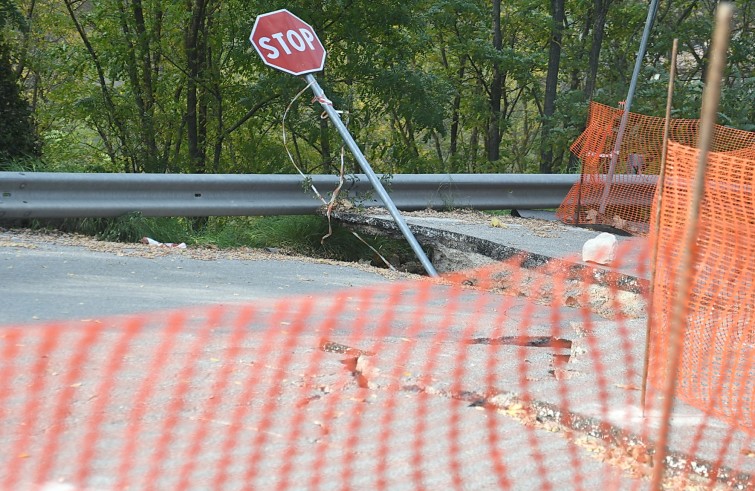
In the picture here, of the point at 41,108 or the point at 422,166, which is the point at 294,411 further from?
the point at 41,108

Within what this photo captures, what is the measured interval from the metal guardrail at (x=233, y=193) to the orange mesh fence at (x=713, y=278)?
13.4 feet

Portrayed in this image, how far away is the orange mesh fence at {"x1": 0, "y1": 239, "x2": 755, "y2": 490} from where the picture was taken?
2863mm

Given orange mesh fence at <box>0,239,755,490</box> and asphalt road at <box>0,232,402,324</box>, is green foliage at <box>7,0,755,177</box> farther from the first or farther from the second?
orange mesh fence at <box>0,239,755,490</box>

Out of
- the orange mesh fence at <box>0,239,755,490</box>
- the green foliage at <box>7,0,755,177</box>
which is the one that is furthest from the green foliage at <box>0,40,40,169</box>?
the orange mesh fence at <box>0,239,755,490</box>

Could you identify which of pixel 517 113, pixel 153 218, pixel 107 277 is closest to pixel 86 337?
pixel 107 277

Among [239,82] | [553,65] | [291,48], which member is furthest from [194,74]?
[553,65]

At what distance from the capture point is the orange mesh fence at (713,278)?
3969mm

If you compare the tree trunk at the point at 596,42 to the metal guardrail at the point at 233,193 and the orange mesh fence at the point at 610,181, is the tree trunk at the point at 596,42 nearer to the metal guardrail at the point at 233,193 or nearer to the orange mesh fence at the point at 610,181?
the orange mesh fence at the point at 610,181

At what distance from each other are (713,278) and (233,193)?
14.9 feet

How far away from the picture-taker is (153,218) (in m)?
7.44

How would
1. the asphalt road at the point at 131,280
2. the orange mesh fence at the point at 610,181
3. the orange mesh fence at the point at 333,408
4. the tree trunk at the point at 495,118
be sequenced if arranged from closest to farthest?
1. the orange mesh fence at the point at 333,408
2. the asphalt road at the point at 131,280
3. the orange mesh fence at the point at 610,181
4. the tree trunk at the point at 495,118

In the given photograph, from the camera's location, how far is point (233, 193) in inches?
301

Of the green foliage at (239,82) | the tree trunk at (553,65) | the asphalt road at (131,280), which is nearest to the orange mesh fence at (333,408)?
the asphalt road at (131,280)

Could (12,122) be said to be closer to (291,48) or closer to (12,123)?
(12,123)
